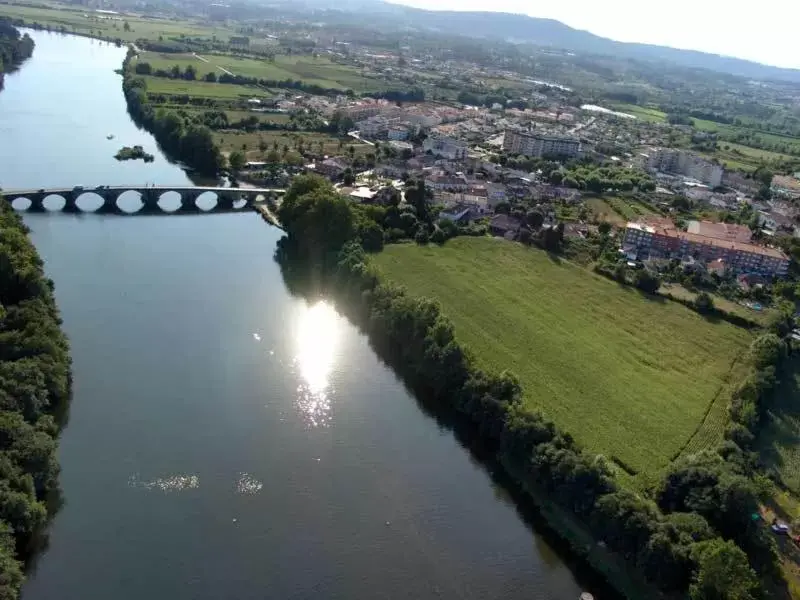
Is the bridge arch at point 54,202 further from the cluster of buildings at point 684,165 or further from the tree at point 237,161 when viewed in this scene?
the cluster of buildings at point 684,165

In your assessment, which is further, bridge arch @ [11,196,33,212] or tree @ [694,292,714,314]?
bridge arch @ [11,196,33,212]

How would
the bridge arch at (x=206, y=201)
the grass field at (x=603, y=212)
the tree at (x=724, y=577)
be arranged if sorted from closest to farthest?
the tree at (x=724, y=577), the bridge arch at (x=206, y=201), the grass field at (x=603, y=212)

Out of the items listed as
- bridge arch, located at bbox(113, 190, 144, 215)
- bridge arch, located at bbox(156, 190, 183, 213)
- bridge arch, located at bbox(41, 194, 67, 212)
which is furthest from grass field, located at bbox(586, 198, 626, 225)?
bridge arch, located at bbox(41, 194, 67, 212)

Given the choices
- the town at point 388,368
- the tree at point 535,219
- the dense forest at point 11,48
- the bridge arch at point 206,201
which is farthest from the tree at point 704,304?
the dense forest at point 11,48

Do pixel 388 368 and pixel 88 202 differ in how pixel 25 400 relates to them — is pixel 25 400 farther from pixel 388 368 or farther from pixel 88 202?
pixel 88 202

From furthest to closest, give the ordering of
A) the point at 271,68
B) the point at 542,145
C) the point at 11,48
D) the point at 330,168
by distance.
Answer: the point at 271,68
the point at 11,48
the point at 542,145
the point at 330,168

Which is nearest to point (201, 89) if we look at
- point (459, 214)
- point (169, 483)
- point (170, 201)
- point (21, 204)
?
point (170, 201)

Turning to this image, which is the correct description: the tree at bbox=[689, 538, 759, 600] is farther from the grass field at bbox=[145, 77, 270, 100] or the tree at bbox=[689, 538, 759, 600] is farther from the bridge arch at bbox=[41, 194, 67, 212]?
the grass field at bbox=[145, 77, 270, 100]
